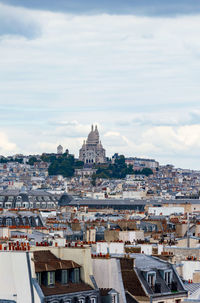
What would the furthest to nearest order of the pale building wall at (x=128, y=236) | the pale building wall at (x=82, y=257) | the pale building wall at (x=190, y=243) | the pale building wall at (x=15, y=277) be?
the pale building wall at (x=128, y=236) → the pale building wall at (x=190, y=243) → the pale building wall at (x=82, y=257) → the pale building wall at (x=15, y=277)

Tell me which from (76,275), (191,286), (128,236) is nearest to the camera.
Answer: (76,275)

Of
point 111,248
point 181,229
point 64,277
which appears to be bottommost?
point 64,277

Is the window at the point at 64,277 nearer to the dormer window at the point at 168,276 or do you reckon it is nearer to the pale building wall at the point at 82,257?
the pale building wall at the point at 82,257

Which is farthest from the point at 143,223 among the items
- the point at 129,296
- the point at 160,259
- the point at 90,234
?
the point at 129,296

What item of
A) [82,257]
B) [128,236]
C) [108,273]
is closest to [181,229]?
[128,236]

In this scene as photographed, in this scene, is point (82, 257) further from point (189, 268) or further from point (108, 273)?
point (189, 268)

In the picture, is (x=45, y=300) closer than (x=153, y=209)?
Yes

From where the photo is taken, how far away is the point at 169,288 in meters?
27.8

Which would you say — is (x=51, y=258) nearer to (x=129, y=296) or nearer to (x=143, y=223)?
(x=129, y=296)

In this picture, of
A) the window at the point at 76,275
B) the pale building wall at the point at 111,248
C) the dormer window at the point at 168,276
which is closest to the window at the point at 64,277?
the window at the point at 76,275

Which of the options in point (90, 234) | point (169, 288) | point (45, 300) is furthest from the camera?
point (90, 234)

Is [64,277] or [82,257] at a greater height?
[82,257]

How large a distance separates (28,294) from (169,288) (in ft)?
17.1

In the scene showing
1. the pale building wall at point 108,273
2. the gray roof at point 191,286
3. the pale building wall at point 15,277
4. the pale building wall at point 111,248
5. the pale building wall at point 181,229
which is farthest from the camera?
the pale building wall at point 181,229
